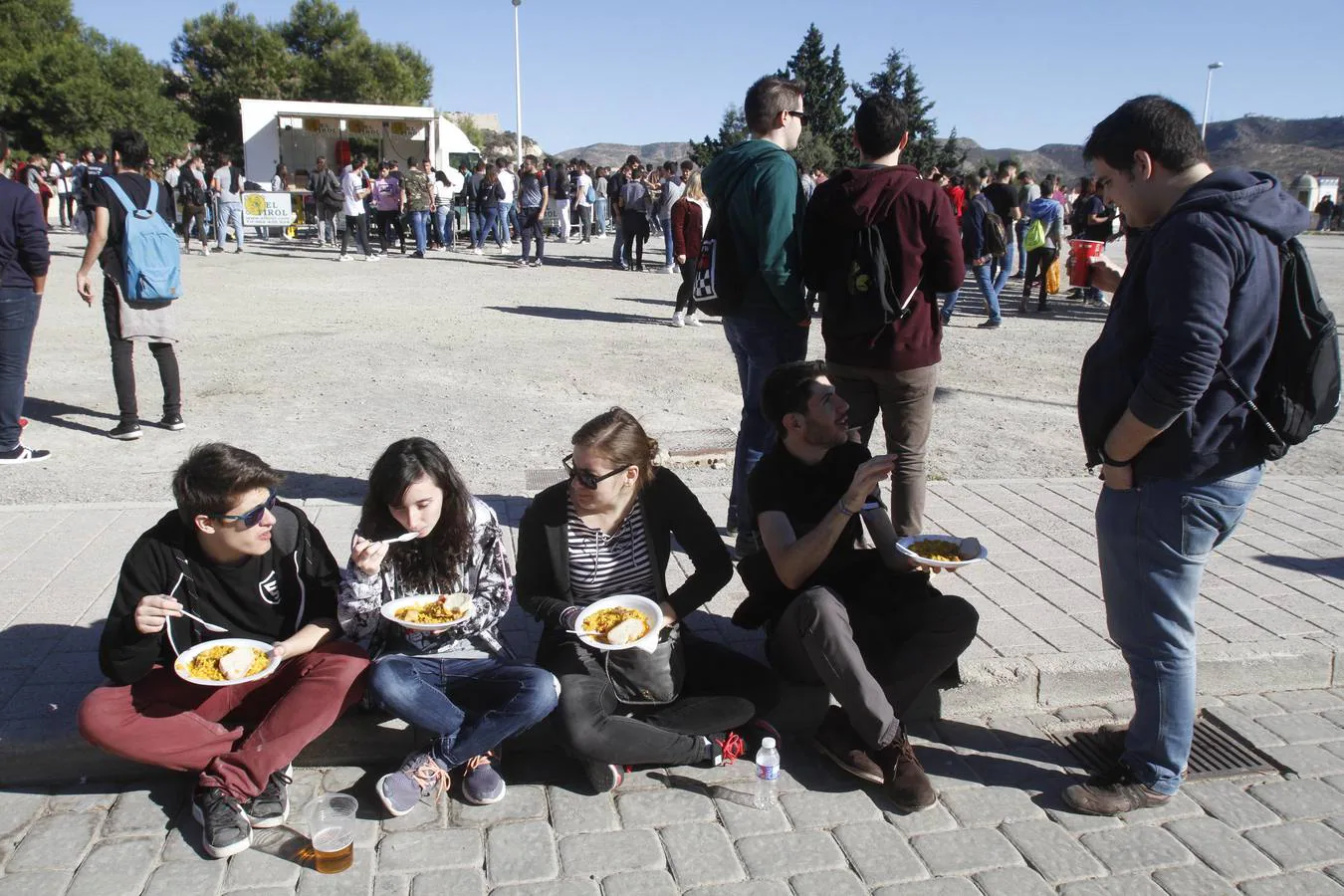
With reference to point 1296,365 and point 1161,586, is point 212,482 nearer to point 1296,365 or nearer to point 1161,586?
point 1161,586

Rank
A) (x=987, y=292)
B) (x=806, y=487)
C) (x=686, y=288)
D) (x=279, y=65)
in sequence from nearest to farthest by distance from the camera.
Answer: (x=806, y=487) < (x=686, y=288) < (x=987, y=292) < (x=279, y=65)

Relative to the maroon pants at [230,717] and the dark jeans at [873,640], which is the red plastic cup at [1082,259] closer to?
the dark jeans at [873,640]

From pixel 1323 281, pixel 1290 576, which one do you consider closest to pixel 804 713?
pixel 1290 576

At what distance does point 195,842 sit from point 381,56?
70522 mm

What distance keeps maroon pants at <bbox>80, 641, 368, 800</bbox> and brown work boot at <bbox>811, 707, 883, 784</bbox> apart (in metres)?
1.49

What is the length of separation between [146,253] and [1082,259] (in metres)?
5.53

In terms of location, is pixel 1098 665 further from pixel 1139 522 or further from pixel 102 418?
pixel 102 418

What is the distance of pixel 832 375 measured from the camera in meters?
4.43

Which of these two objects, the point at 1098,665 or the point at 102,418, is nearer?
the point at 1098,665

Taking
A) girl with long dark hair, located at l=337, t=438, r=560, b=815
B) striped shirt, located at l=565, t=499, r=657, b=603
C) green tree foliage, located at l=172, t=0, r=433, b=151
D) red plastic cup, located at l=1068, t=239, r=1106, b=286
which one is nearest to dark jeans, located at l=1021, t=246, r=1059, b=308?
red plastic cup, located at l=1068, t=239, r=1106, b=286

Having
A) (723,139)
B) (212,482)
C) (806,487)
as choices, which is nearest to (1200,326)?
(806,487)

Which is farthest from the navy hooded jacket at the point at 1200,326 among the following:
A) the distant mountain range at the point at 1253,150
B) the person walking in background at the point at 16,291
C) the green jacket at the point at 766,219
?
the distant mountain range at the point at 1253,150

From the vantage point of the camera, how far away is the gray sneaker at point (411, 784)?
3.01 meters

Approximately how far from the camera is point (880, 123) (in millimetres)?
4148
